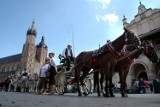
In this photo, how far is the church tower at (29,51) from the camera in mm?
95312

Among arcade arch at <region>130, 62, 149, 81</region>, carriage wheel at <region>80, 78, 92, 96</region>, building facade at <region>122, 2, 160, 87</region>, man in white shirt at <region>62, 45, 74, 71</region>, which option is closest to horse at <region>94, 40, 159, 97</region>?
carriage wheel at <region>80, 78, 92, 96</region>

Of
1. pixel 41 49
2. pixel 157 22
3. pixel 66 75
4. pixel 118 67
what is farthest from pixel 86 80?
pixel 41 49

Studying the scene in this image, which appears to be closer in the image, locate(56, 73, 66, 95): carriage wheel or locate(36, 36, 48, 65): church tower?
locate(56, 73, 66, 95): carriage wheel

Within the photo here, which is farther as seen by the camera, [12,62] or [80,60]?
[12,62]

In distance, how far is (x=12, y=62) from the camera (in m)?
102

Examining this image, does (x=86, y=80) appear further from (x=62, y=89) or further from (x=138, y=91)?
(x=138, y=91)

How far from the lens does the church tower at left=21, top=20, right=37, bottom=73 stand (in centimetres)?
9531

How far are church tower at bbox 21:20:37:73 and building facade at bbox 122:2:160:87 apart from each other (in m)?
79.4

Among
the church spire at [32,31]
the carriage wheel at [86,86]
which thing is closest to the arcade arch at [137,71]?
the carriage wheel at [86,86]

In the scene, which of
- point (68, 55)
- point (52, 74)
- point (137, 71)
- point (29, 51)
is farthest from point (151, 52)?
point (29, 51)

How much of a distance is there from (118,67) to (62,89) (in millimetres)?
3314

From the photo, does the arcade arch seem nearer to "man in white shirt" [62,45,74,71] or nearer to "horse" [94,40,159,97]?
"man in white shirt" [62,45,74,71]

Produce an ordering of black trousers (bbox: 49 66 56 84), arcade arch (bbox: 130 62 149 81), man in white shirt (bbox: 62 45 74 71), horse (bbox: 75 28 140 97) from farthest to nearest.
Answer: arcade arch (bbox: 130 62 149 81), man in white shirt (bbox: 62 45 74 71), black trousers (bbox: 49 66 56 84), horse (bbox: 75 28 140 97)

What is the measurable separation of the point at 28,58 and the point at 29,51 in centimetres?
463
